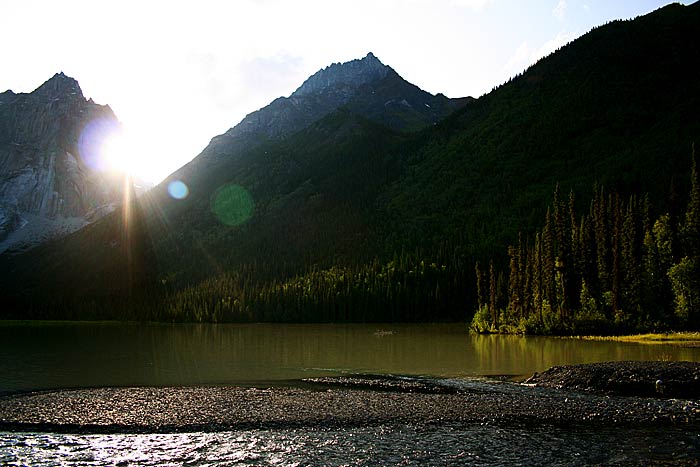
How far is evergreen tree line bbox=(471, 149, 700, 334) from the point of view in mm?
96812

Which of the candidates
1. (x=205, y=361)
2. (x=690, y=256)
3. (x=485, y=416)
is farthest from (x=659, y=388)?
(x=690, y=256)

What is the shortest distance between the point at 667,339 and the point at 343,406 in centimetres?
6247

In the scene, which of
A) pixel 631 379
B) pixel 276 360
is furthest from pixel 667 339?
pixel 276 360

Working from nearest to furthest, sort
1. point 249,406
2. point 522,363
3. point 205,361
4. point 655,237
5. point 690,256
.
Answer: point 249,406 < point 522,363 < point 205,361 < point 690,256 < point 655,237

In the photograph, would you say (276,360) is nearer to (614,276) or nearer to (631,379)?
(631,379)

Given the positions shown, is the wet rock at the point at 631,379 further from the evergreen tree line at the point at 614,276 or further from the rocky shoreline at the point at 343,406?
the evergreen tree line at the point at 614,276

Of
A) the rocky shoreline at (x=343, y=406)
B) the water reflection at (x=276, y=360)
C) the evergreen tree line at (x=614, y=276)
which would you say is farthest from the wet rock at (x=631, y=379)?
the evergreen tree line at (x=614, y=276)

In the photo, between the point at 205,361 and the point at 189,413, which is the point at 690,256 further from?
the point at 189,413

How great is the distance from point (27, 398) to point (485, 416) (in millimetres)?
32380

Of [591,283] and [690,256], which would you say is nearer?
[690,256]

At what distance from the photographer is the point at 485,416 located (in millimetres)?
35844

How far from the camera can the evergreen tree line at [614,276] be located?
96.8m

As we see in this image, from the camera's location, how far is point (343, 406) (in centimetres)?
3978

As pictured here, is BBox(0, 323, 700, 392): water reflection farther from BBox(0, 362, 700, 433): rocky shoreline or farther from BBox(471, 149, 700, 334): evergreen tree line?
BBox(471, 149, 700, 334): evergreen tree line
